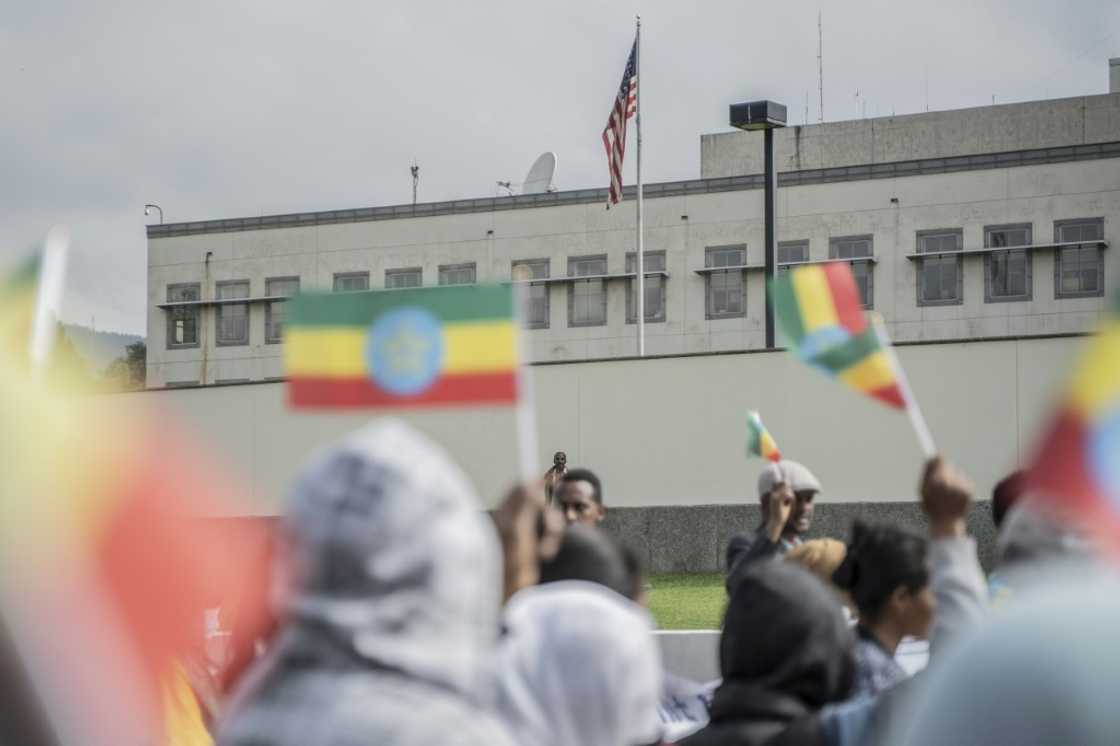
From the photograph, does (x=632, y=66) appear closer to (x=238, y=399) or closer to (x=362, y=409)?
(x=238, y=399)

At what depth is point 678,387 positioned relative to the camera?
24578 mm

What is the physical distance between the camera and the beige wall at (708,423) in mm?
22625

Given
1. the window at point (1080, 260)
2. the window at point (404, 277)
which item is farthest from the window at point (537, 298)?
the window at point (1080, 260)

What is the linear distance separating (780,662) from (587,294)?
48003 mm

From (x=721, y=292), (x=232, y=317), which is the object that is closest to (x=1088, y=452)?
(x=721, y=292)

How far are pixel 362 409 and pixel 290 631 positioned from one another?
1463mm

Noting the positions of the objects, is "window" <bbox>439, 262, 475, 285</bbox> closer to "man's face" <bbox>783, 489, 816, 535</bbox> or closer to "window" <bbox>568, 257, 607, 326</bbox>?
"window" <bbox>568, 257, 607, 326</bbox>

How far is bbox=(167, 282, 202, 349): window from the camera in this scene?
56031 mm

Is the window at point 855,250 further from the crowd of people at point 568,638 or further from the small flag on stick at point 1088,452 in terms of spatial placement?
the small flag on stick at point 1088,452

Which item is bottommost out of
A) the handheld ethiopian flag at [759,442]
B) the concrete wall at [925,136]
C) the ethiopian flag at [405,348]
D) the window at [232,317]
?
the handheld ethiopian flag at [759,442]

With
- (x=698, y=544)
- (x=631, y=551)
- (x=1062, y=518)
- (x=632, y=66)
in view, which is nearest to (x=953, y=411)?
(x=698, y=544)

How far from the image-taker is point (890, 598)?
465 centimetres

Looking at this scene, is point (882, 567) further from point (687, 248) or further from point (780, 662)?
point (687, 248)

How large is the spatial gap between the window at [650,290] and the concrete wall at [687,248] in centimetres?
19
